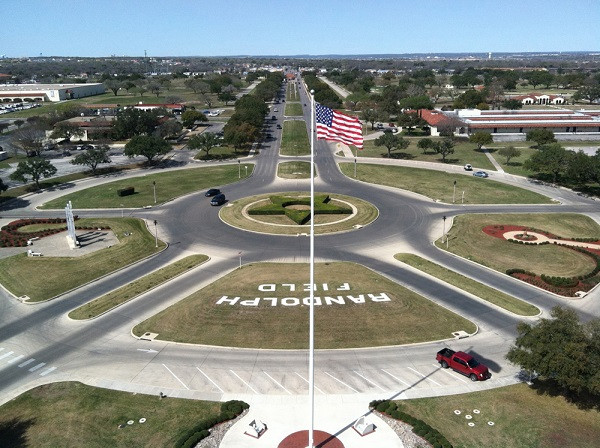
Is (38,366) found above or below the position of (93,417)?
below

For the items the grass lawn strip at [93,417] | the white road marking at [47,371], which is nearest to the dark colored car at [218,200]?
the white road marking at [47,371]

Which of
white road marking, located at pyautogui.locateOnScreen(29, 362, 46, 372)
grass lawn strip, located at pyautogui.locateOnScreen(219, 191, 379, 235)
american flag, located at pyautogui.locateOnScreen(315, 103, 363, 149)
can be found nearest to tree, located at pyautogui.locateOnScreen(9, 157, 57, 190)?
grass lawn strip, located at pyautogui.locateOnScreen(219, 191, 379, 235)

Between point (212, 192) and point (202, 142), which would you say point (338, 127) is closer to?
point (212, 192)

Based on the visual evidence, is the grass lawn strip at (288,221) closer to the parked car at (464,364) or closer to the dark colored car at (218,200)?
the dark colored car at (218,200)

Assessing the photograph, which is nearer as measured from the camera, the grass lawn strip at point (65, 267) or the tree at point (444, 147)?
the grass lawn strip at point (65, 267)

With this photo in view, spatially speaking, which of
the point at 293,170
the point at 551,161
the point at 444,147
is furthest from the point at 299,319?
the point at 444,147

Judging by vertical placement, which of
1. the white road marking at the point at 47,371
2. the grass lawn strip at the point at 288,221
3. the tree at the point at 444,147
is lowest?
the white road marking at the point at 47,371
